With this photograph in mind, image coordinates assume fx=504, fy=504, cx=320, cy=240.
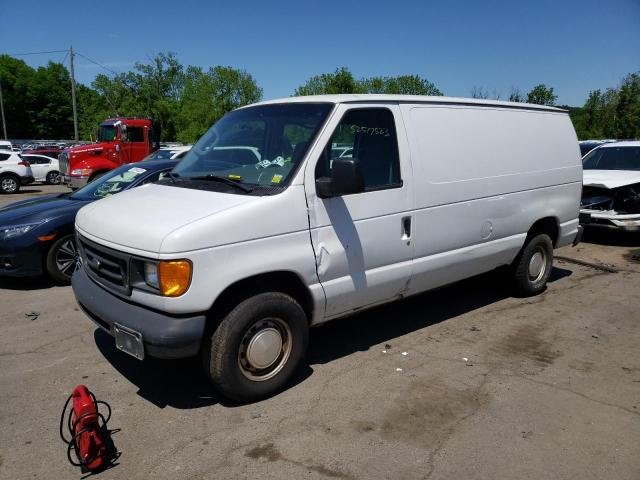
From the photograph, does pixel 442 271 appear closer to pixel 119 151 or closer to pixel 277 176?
pixel 277 176

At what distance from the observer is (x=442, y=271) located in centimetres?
469

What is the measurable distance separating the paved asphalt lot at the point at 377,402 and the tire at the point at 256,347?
0.18m

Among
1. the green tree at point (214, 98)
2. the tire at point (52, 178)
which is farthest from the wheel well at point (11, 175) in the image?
the green tree at point (214, 98)

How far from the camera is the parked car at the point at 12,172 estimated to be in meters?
19.2

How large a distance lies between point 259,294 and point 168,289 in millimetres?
649

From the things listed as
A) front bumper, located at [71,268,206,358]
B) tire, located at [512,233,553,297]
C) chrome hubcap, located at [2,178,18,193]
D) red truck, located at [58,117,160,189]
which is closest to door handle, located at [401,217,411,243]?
front bumper, located at [71,268,206,358]

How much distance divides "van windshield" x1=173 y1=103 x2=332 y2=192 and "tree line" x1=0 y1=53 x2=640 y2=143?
18.3 m

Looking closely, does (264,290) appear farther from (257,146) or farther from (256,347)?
(257,146)

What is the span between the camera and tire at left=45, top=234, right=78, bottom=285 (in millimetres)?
6098

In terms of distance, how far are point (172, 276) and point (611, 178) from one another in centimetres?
868

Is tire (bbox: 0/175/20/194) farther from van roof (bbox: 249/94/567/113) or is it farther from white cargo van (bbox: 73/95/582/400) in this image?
van roof (bbox: 249/94/567/113)

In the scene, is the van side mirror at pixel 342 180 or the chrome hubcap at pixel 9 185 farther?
the chrome hubcap at pixel 9 185

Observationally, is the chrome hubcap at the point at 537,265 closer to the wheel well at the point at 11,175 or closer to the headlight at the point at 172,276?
the headlight at the point at 172,276

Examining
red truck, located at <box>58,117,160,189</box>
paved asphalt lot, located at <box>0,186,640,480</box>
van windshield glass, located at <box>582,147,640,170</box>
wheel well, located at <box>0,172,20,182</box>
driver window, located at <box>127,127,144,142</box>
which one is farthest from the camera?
wheel well, located at <box>0,172,20,182</box>
